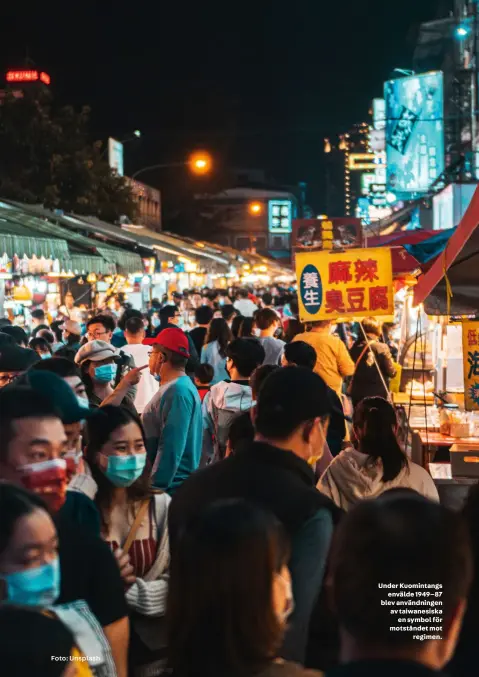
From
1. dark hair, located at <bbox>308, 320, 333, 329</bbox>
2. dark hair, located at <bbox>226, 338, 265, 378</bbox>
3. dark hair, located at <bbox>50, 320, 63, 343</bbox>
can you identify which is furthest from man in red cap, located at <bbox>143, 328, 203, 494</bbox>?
dark hair, located at <bbox>50, 320, 63, 343</bbox>

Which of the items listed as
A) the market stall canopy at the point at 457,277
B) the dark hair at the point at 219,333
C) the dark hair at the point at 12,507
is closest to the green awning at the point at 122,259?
the dark hair at the point at 219,333

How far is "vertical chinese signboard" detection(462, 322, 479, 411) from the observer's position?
338 inches

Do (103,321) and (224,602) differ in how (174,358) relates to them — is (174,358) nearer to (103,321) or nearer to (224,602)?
(103,321)

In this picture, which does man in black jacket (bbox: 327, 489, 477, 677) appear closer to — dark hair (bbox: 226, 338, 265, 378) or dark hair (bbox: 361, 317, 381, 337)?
dark hair (bbox: 226, 338, 265, 378)

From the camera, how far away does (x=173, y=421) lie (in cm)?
655

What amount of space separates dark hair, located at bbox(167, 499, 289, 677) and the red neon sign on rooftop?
5587 centimetres

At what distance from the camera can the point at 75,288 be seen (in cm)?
2584

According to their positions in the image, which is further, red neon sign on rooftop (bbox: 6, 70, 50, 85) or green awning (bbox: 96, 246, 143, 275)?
red neon sign on rooftop (bbox: 6, 70, 50, 85)

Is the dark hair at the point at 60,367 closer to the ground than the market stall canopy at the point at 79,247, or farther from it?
closer to the ground

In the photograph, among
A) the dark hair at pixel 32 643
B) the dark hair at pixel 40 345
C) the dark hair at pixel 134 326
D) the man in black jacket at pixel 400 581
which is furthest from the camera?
the dark hair at pixel 40 345

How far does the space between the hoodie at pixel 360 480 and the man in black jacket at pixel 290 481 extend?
138 cm

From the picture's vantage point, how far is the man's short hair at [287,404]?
12.9ft

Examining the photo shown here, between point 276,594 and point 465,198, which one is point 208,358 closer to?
point 276,594

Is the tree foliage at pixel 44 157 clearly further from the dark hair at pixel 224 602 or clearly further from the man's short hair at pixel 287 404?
the dark hair at pixel 224 602
